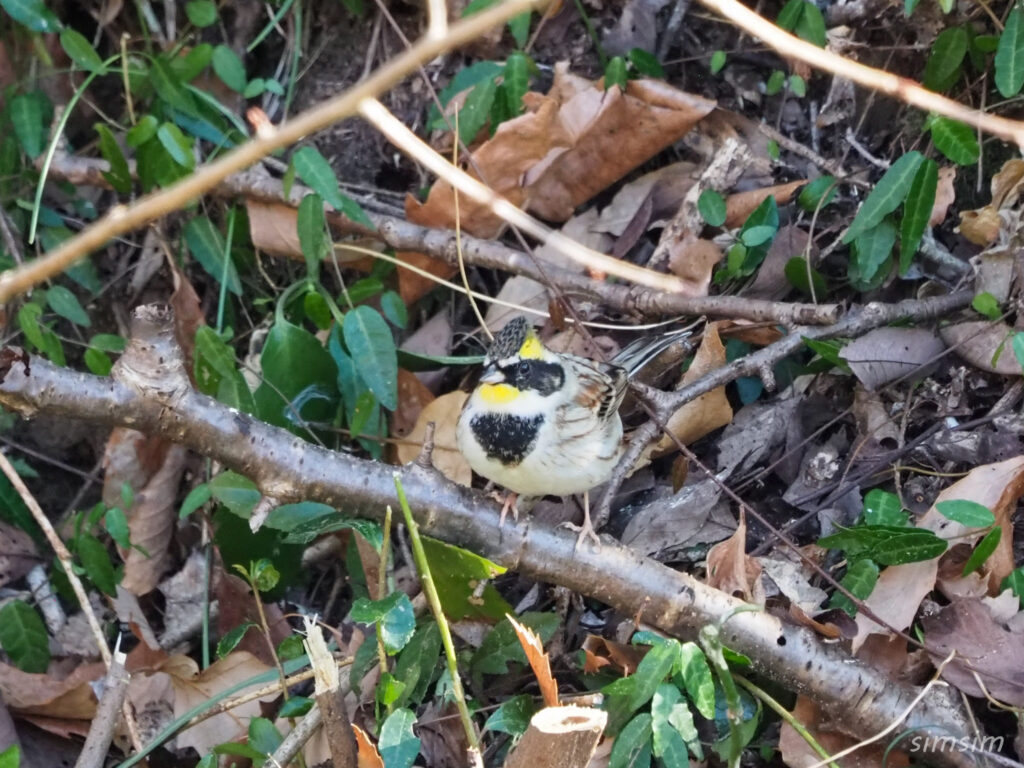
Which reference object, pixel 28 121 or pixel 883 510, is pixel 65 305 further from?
pixel 883 510

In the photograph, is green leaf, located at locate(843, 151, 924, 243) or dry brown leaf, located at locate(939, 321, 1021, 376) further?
green leaf, located at locate(843, 151, 924, 243)

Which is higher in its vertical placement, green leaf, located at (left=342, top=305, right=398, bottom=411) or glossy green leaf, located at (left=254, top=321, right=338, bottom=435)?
green leaf, located at (left=342, top=305, right=398, bottom=411)

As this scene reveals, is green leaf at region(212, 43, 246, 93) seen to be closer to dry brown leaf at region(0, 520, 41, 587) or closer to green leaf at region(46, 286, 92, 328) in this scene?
green leaf at region(46, 286, 92, 328)

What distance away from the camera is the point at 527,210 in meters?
4.73

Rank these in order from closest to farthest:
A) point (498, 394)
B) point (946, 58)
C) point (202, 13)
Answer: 1. point (498, 394)
2. point (946, 58)
3. point (202, 13)

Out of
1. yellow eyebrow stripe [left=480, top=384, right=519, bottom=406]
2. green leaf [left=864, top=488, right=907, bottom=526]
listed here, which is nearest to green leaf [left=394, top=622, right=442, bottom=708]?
yellow eyebrow stripe [left=480, top=384, right=519, bottom=406]

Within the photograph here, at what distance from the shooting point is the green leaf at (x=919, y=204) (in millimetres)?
3766

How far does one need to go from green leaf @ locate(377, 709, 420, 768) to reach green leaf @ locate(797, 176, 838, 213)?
2496mm

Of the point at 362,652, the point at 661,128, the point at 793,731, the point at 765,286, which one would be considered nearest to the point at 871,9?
the point at 661,128

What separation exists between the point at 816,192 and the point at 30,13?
340cm

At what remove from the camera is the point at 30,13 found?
15.2 ft

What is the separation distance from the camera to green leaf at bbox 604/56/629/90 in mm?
4436

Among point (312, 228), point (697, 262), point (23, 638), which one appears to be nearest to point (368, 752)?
point (23, 638)

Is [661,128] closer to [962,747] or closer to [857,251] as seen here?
[857,251]
